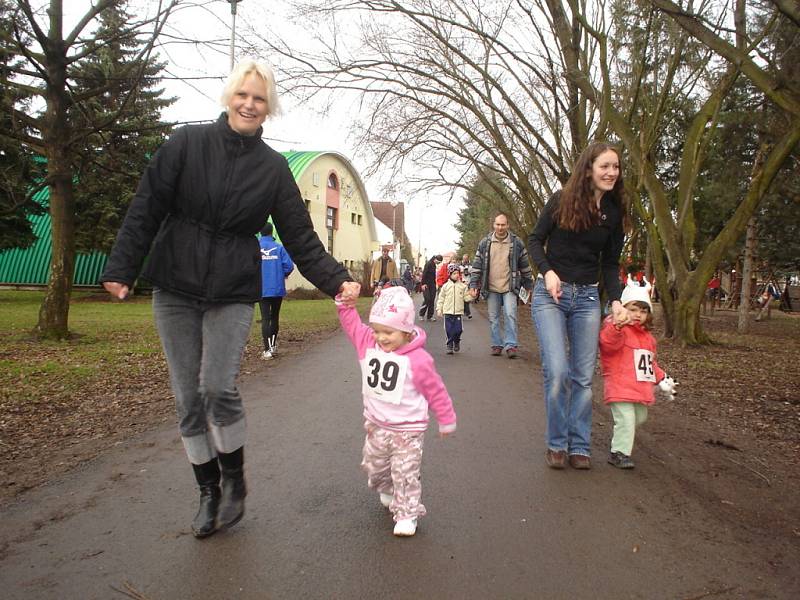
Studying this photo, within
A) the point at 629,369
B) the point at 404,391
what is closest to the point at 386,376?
the point at 404,391

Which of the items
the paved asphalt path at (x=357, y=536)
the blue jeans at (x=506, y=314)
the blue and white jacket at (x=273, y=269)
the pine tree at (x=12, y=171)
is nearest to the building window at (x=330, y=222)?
the pine tree at (x=12, y=171)

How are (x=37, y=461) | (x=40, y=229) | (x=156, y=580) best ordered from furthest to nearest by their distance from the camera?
(x=40, y=229) → (x=37, y=461) → (x=156, y=580)

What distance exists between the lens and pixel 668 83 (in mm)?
13039

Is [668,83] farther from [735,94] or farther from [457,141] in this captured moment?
[457,141]

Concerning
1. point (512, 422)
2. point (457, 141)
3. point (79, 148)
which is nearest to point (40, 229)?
point (457, 141)

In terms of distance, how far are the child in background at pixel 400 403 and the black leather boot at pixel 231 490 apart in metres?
0.66

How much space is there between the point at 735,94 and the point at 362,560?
715 inches

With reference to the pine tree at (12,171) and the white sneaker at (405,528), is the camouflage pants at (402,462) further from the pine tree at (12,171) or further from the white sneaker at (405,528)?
the pine tree at (12,171)

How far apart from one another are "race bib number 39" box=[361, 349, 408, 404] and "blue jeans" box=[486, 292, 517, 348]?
701 cm

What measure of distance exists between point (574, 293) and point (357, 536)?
2184 millimetres

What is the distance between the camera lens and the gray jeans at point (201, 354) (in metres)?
3.09

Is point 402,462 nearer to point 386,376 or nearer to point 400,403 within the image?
point 400,403

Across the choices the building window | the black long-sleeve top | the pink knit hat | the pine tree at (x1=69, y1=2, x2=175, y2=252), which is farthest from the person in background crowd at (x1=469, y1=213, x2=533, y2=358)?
the building window

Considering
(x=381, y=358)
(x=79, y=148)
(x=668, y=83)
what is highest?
(x=668, y=83)
